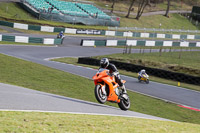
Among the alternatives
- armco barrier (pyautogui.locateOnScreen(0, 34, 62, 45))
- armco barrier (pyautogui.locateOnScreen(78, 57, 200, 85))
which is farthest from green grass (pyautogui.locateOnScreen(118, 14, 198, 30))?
armco barrier (pyautogui.locateOnScreen(78, 57, 200, 85))

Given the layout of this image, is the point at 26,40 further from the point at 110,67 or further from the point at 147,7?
the point at 147,7

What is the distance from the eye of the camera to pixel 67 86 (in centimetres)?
1752

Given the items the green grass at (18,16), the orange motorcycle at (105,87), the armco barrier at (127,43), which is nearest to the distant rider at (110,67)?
the orange motorcycle at (105,87)

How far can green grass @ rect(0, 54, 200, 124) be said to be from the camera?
589 inches

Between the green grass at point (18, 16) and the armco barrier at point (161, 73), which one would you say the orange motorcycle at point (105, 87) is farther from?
the green grass at point (18, 16)

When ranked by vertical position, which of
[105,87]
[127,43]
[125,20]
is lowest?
[105,87]

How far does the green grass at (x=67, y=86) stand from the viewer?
1495 centimetres

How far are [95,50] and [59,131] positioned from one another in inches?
1378

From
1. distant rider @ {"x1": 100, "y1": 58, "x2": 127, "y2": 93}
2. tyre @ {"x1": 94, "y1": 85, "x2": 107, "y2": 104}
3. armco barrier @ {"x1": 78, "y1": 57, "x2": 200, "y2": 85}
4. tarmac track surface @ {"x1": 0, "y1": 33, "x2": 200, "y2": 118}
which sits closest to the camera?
tyre @ {"x1": 94, "y1": 85, "x2": 107, "y2": 104}

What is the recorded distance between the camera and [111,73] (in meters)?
11.5

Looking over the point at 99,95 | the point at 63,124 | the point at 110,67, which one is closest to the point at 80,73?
the point at 110,67

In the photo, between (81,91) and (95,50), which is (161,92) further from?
(95,50)

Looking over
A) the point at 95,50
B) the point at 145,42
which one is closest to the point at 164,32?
the point at 145,42

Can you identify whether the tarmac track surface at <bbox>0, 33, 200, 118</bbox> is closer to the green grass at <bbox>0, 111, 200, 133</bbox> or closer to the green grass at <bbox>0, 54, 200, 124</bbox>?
the green grass at <bbox>0, 111, 200, 133</bbox>
